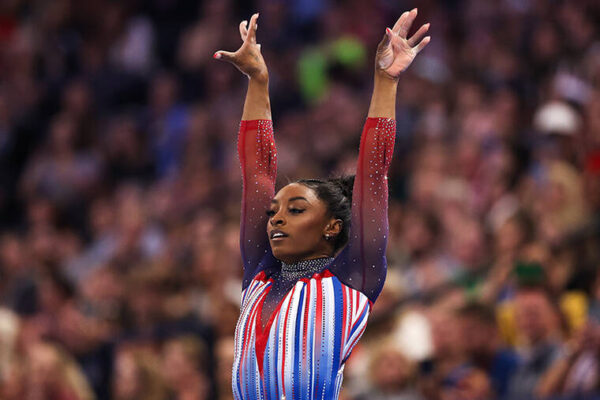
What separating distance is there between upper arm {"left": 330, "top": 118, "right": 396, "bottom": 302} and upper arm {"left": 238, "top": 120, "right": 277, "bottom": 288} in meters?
0.42

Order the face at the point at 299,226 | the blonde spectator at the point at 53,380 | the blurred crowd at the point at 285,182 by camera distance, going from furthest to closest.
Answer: the blonde spectator at the point at 53,380, the blurred crowd at the point at 285,182, the face at the point at 299,226

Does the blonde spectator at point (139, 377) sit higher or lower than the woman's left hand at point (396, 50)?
lower

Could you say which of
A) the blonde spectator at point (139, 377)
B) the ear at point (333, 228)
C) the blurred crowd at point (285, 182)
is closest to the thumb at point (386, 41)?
the ear at point (333, 228)

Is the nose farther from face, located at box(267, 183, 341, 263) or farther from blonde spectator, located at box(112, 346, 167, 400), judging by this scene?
blonde spectator, located at box(112, 346, 167, 400)

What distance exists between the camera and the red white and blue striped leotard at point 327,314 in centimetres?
343

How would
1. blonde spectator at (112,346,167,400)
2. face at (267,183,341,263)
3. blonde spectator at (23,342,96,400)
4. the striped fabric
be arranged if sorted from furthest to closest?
blonde spectator at (23,342,96,400), blonde spectator at (112,346,167,400), face at (267,183,341,263), the striped fabric

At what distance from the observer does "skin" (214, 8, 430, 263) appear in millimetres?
3496

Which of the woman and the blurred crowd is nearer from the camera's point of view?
the woman

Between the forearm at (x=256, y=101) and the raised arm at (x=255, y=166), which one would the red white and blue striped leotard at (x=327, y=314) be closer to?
the raised arm at (x=255, y=166)

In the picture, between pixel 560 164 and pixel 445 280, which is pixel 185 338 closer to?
pixel 445 280

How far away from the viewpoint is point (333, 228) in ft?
12.0

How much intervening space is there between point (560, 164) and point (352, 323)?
3.96 metres

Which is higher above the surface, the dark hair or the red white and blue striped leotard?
the dark hair

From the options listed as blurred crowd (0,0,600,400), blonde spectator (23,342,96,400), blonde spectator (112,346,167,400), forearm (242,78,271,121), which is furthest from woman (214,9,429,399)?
blonde spectator (23,342,96,400)
